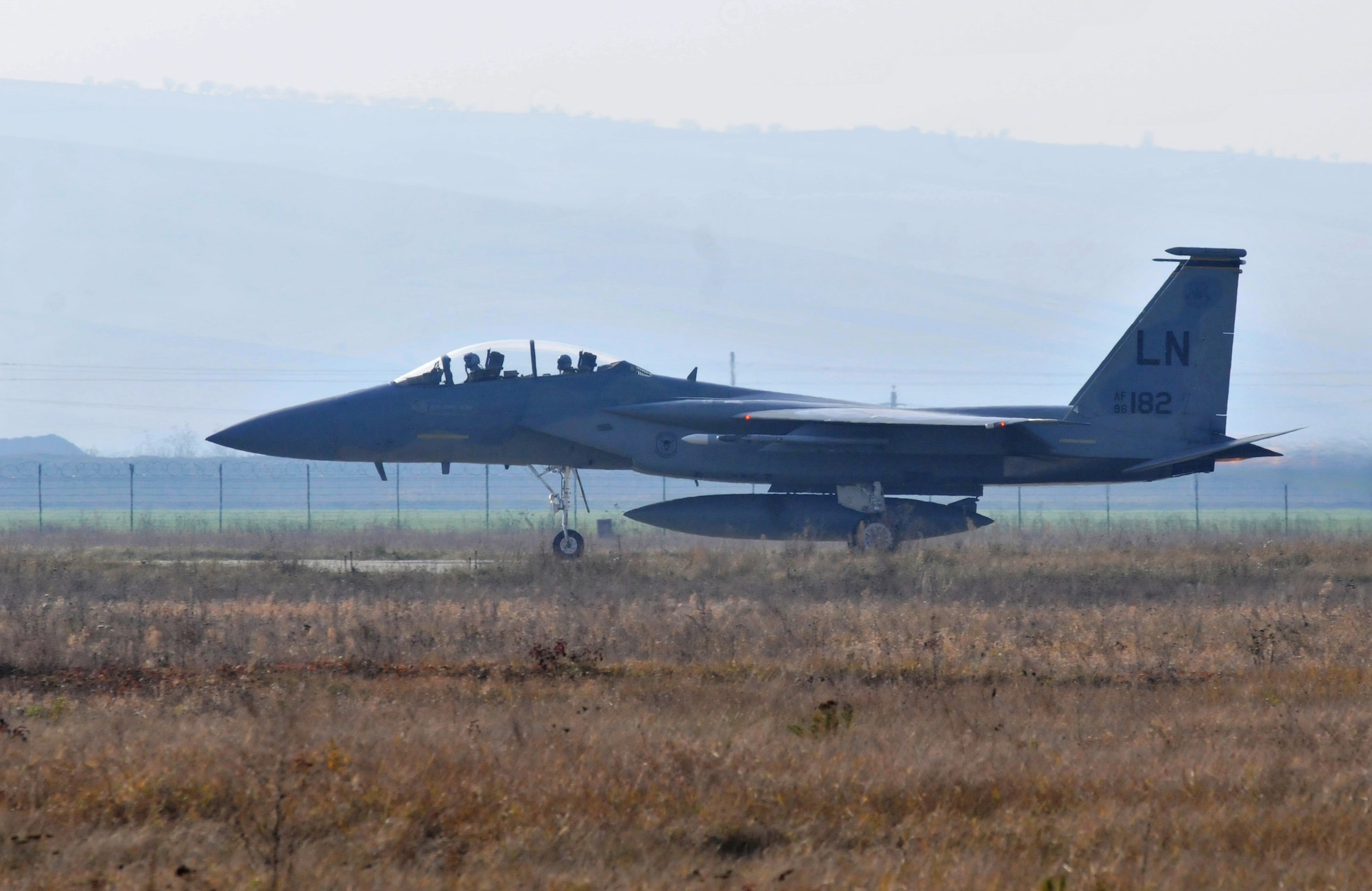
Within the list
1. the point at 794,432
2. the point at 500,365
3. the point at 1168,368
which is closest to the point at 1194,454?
the point at 1168,368

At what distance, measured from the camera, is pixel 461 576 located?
19.0m

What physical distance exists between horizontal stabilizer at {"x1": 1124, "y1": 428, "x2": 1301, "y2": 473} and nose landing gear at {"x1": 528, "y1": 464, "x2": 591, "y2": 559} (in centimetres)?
890

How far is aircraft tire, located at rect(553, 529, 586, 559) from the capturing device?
22.1 metres

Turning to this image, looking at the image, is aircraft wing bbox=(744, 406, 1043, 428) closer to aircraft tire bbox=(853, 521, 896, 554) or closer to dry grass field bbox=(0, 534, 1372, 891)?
aircraft tire bbox=(853, 521, 896, 554)

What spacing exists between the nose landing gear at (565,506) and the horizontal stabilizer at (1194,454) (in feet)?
29.2

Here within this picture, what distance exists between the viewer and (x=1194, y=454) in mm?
22641

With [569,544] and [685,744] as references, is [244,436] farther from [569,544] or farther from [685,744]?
[685,744]

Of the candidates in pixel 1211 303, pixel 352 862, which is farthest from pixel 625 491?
pixel 352 862

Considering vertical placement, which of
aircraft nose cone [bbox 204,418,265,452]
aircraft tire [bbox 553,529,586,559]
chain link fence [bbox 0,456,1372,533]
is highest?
aircraft nose cone [bbox 204,418,265,452]

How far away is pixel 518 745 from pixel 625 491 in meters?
99.9

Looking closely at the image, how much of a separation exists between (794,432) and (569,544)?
154 inches

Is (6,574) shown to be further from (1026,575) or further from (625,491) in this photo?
(625,491)

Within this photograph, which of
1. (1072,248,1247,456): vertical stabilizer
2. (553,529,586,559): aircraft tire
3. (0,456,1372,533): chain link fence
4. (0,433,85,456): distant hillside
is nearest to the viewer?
(553,529,586,559): aircraft tire

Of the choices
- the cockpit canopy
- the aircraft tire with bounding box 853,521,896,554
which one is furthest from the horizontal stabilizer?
the cockpit canopy
